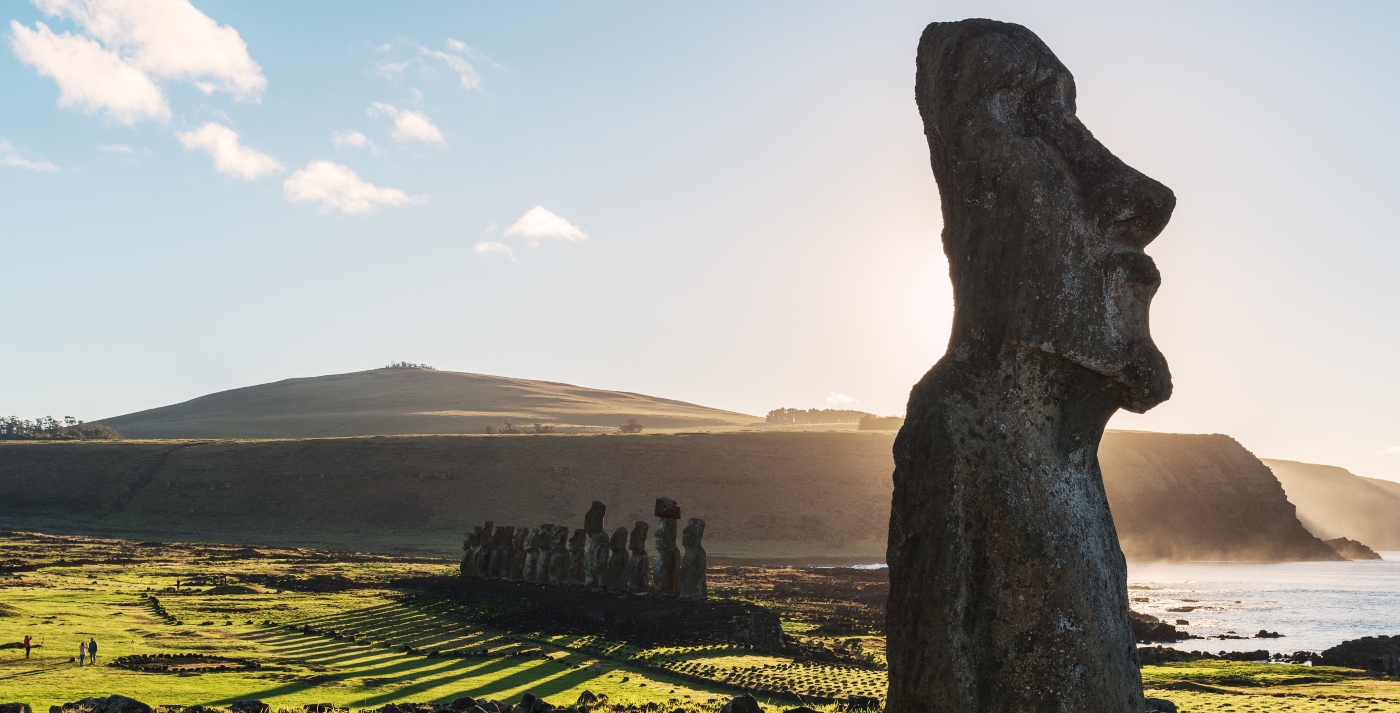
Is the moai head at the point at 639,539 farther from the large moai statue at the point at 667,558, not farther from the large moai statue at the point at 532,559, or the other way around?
the large moai statue at the point at 532,559

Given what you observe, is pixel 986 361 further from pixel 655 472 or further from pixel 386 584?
pixel 655 472

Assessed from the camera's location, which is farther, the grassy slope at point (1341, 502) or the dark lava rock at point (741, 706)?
the grassy slope at point (1341, 502)

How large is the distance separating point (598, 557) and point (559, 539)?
3081 millimetres

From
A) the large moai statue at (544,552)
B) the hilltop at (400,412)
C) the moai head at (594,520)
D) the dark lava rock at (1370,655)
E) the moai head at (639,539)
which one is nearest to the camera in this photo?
the dark lava rock at (1370,655)

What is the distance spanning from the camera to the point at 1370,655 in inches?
966

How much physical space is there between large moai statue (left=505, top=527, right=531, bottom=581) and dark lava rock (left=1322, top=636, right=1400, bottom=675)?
2291 cm

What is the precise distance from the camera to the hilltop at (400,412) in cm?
14538

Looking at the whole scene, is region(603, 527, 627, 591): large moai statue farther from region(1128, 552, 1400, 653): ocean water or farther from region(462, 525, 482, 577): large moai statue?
region(1128, 552, 1400, 653): ocean water

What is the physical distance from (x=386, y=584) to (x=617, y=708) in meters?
30.0

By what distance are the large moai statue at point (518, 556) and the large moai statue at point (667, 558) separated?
10.3 m

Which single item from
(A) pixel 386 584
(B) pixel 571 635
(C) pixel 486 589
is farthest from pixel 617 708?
(A) pixel 386 584

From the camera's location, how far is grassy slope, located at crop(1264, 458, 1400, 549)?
179250 millimetres

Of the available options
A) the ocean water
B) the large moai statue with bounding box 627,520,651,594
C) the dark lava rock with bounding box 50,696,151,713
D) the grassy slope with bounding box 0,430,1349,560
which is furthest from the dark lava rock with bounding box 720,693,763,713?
the grassy slope with bounding box 0,430,1349,560

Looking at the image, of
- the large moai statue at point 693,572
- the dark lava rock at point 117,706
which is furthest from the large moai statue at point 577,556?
the dark lava rock at point 117,706
